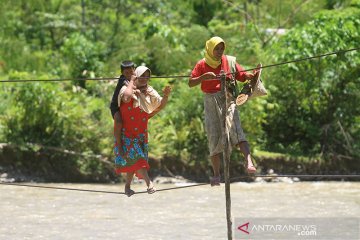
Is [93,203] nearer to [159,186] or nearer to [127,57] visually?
[159,186]

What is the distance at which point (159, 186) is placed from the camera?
985 centimetres

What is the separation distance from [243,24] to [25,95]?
407 centimetres

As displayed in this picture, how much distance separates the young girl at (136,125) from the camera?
4363 mm

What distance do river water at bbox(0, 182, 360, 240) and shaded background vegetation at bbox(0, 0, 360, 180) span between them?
52cm

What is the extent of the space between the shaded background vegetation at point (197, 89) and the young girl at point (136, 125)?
18.4 ft

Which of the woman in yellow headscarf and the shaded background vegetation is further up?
the shaded background vegetation

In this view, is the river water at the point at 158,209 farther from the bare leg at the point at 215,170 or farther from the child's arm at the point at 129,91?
the child's arm at the point at 129,91

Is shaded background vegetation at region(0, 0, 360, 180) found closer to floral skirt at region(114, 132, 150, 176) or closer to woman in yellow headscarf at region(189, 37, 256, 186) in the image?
floral skirt at region(114, 132, 150, 176)

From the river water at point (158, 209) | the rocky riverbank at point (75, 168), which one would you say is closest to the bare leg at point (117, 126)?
the river water at point (158, 209)

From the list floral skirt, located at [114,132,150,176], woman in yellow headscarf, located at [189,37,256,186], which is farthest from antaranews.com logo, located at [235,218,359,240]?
woman in yellow headscarf, located at [189,37,256,186]

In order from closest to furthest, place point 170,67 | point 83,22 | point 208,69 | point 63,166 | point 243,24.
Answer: point 208,69, point 63,166, point 170,67, point 243,24, point 83,22

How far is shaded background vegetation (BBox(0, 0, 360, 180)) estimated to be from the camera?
10.1 m

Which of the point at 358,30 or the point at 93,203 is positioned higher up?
the point at 358,30

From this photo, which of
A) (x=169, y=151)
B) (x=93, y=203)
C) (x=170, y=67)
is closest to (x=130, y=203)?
(x=93, y=203)
